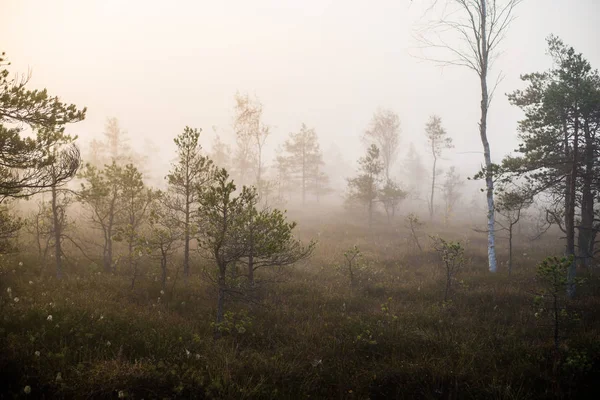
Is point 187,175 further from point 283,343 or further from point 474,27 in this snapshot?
point 474,27

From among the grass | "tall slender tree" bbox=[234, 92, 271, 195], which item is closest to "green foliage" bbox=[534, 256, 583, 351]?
the grass

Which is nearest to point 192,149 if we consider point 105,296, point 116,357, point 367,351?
point 105,296

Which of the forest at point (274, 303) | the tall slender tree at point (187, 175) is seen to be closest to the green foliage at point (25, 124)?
the forest at point (274, 303)

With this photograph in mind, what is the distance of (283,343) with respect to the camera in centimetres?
657

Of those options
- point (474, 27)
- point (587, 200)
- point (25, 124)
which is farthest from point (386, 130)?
point (25, 124)

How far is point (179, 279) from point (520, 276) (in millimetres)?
14039

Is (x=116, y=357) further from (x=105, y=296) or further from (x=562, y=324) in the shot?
(x=562, y=324)

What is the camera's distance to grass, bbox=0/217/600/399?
450cm

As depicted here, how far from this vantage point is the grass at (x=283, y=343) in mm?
4500

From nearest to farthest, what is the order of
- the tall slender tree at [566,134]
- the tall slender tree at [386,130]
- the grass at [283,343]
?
the grass at [283,343]
the tall slender tree at [566,134]
the tall slender tree at [386,130]

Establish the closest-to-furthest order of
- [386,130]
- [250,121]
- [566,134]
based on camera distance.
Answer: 1. [566,134]
2. [250,121]
3. [386,130]

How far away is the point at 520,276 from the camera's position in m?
11.6

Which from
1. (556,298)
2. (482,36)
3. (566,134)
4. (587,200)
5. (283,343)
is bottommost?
(283,343)

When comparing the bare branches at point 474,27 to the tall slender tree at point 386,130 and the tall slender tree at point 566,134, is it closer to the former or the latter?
A: the tall slender tree at point 566,134
